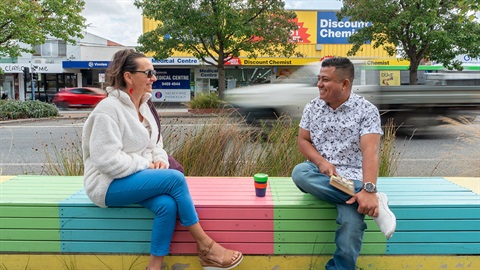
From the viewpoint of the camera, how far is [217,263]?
2686mm

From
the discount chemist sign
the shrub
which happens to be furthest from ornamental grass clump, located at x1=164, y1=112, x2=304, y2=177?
the discount chemist sign

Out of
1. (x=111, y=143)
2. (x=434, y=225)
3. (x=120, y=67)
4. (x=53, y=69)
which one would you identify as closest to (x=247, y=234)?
(x=111, y=143)

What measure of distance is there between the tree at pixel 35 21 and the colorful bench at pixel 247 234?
56.9 ft

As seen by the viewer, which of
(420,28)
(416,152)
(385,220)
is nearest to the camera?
(385,220)

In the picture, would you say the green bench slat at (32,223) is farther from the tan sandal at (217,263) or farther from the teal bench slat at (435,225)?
the teal bench slat at (435,225)

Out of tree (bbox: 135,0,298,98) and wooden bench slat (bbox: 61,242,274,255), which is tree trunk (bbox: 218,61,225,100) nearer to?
tree (bbox: 135,0,298,98)

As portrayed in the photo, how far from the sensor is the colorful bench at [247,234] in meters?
2.80

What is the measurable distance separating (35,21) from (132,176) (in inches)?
719

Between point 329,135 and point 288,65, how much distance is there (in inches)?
1124

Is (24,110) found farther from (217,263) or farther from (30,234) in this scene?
(217,263)

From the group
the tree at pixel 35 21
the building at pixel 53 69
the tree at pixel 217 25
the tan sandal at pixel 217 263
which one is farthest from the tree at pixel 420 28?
the building at pixel 53 69

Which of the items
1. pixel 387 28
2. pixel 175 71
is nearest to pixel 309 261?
Result: pixel 387 28

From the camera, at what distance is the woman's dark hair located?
9.12 ft

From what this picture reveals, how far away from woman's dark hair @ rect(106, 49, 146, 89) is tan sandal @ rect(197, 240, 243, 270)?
1199 millimetres
